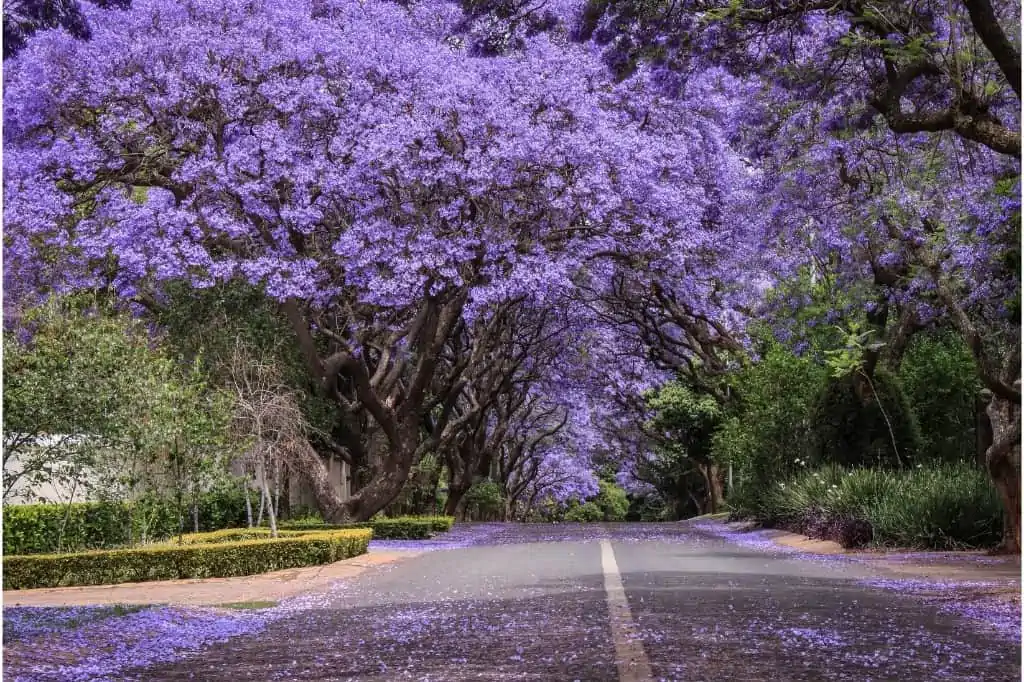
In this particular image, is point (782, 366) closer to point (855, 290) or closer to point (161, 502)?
point (855, 290)

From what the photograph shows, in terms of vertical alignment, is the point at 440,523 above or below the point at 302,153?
below

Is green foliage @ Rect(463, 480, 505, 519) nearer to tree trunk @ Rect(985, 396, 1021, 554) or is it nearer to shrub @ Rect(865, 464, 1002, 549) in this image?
shrub @ Rect(865, 464, 1002, 549)

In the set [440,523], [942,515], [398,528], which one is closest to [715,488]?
[440,523]

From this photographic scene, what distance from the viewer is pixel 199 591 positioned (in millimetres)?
15500

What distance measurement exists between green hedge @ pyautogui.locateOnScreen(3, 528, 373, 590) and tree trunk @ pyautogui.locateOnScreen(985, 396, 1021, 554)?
1035cm

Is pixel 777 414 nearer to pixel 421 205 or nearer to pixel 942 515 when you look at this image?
pixel 942 515

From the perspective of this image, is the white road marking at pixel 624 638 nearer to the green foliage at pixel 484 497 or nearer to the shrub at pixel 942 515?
the shrub at pixel 942 515

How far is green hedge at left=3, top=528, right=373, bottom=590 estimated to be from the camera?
16844mm

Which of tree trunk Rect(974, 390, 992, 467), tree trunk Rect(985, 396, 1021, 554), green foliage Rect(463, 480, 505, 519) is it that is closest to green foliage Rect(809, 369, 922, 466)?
tree trunk Rect(974, 390, 992, 467)

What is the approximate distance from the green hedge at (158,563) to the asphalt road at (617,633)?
274 cm

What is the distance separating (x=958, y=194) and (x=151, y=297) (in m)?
17.4

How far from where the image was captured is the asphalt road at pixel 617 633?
292 inches

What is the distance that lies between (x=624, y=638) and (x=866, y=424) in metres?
19.2

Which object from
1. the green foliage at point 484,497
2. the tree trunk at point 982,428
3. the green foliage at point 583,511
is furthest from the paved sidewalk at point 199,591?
the green foliage at point 583,511
